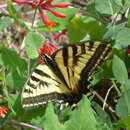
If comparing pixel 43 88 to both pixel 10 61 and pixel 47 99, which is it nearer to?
pixel 47 99

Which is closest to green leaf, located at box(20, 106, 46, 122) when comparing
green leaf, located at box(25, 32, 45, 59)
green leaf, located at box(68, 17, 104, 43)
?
green leaf, located at box(25, 32, 45, 59)

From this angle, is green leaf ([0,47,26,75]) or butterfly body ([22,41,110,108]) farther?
green leaf ([0,47,26,75])

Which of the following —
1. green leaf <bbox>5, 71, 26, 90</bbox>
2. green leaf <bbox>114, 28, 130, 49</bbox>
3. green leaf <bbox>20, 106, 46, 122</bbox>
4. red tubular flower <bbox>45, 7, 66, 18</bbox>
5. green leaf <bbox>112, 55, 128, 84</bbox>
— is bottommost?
green leaf <bbox>20, 106, 46, 122</bbox>

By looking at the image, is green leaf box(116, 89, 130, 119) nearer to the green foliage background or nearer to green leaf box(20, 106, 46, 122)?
the green foliage background

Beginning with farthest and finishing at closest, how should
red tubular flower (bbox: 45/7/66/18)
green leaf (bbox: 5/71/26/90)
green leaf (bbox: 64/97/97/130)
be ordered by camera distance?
red tubular flower (bbox: 45/7/66/18), green leaf (bbox: 5/71/26/90), green leaf (bbox: 64/97/97/130)

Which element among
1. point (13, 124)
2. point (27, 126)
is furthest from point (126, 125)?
point (13, 124)

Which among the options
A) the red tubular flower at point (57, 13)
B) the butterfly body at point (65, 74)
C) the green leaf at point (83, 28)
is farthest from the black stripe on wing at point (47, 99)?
the green leaf at point (83, 28)

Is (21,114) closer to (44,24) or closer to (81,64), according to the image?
(81,64)

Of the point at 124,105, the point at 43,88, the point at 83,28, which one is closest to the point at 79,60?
the point at 43,88
